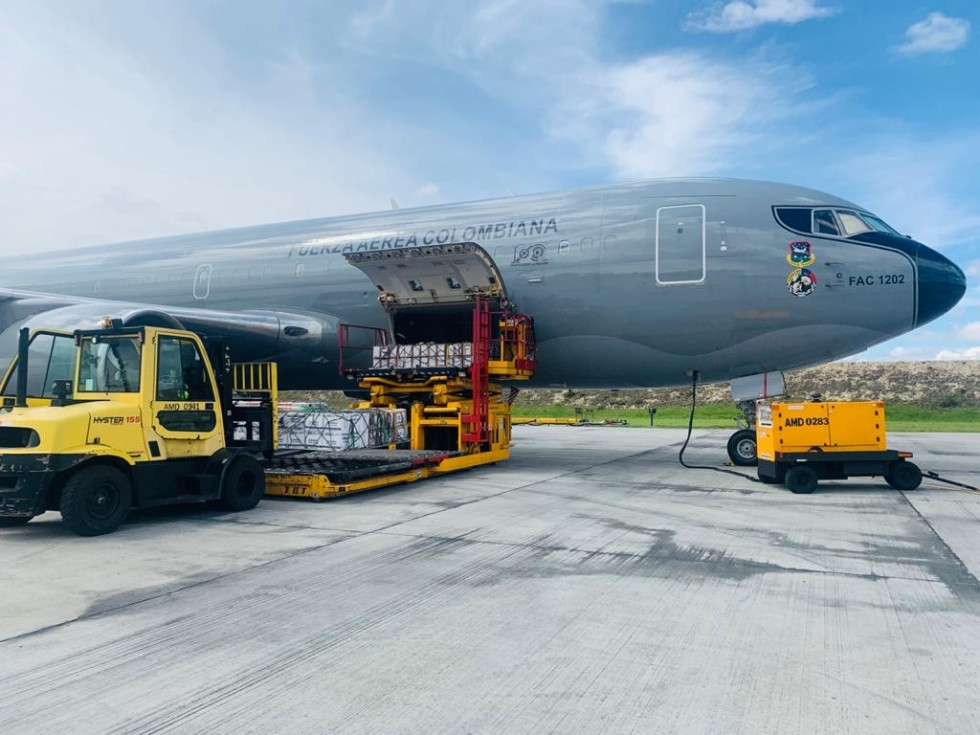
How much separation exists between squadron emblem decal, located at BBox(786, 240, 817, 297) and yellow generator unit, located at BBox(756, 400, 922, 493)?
193 cm

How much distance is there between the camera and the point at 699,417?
38875 mm

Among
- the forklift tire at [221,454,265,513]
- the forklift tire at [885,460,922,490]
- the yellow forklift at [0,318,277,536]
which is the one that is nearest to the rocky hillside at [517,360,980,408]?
the forklift tire at [885,460,922,490]

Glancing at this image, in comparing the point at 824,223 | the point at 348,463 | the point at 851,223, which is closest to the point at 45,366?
the point at 348,463

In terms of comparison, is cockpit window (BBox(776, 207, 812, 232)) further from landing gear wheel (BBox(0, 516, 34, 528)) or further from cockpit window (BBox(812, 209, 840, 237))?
landing gear wheel (BBox(0, 516, 34, 528))

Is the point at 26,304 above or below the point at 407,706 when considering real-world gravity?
above

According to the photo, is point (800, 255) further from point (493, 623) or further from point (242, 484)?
point (493, 623)

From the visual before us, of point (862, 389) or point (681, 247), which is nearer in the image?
point (681, 247)

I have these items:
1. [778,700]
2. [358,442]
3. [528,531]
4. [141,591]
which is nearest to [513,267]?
[358,442]

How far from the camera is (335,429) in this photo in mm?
10945

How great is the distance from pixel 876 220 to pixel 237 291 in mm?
10913

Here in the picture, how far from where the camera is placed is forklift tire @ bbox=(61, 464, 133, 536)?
20.4 feet

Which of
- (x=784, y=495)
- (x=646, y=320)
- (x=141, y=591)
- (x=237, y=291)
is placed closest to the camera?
(x=141, y=591)

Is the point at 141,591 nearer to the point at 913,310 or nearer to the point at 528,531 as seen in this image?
the point at 528,531

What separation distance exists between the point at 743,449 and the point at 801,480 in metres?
2.63
